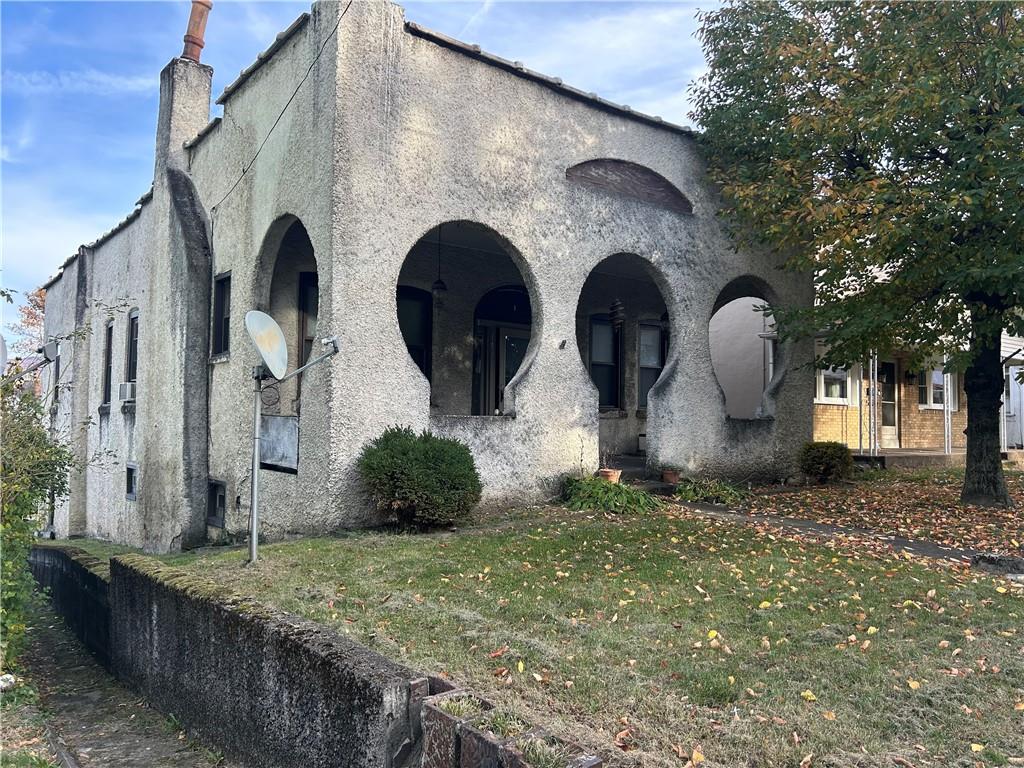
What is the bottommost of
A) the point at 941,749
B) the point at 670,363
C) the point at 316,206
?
the point at 941,749

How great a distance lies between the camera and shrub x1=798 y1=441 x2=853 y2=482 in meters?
13.0

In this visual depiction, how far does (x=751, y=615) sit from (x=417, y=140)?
6.70 metres

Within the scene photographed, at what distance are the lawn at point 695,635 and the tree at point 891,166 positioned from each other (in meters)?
3.87

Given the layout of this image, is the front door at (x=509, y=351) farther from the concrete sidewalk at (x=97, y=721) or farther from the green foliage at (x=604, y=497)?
the concrete sidewalk at (x=97, y=721)

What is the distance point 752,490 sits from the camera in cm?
1207

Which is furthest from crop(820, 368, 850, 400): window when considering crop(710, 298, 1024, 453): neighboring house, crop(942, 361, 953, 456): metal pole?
crop(942, 361, 953, 456): metal pole

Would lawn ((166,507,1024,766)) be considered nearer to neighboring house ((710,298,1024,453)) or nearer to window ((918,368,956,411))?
neighboring house ((710,298,1024,453))

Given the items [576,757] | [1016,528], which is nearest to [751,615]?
[576,757]

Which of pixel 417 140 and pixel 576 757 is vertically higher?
pixel 417 140

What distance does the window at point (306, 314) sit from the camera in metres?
11.1

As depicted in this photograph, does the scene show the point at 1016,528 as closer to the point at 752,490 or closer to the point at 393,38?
the point at 752,490

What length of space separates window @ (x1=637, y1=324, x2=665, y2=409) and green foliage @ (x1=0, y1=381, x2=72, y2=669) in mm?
11100

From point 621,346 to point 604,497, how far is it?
6351 millimetres

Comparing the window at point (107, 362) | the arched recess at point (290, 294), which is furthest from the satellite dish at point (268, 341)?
the window at point (107, 362)
